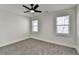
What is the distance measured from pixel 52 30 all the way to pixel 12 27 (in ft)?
2.53

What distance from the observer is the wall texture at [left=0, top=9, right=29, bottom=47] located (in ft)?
3.96

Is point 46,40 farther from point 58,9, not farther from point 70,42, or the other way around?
point 58,9

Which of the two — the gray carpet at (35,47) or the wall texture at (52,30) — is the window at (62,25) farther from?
the gray carpet at (35,47)

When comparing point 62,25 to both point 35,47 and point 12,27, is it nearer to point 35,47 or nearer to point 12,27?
point 35,47

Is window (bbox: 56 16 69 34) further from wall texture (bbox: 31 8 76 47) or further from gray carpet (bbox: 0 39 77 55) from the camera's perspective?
gray carpet (bbox: 0 39 77 55)

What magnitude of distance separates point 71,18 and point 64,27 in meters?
0.23

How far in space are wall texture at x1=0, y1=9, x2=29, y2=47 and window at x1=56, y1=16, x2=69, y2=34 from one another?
23.5 inches

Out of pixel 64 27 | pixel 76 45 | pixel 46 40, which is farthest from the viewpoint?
pixel 46 40

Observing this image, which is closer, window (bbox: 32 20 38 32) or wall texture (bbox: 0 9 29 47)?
wall texture (bbox: 0 9 29 47)

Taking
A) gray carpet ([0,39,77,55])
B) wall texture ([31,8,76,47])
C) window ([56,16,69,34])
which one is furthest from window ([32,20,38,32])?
window ([56,16,69,34])

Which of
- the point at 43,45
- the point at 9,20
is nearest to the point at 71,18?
the point at 43,45

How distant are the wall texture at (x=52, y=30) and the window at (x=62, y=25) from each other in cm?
7

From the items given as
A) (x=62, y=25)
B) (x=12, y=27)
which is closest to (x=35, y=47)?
(x=12, y=27)

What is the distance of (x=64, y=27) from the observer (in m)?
1.15
